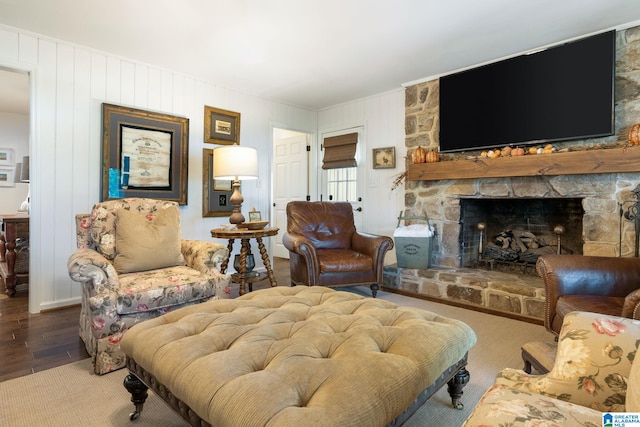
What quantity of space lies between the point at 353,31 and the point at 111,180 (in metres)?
2.66

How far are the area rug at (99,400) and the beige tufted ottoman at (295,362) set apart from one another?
10 cm

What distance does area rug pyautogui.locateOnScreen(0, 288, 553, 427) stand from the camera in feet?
4.80

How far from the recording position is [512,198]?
11.0ft

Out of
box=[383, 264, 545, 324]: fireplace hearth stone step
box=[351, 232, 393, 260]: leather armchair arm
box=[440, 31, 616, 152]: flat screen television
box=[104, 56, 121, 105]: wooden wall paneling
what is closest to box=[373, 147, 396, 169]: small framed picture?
box=[440, 31, 616, 152]: flat screen television

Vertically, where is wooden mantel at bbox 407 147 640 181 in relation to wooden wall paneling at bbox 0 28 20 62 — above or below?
below

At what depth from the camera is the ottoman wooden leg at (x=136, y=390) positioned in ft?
4.58

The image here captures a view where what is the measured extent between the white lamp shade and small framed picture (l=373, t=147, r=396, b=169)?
1900 millimetres

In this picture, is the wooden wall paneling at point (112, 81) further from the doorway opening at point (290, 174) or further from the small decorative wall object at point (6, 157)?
the small decorative wall object at point (6, 157)

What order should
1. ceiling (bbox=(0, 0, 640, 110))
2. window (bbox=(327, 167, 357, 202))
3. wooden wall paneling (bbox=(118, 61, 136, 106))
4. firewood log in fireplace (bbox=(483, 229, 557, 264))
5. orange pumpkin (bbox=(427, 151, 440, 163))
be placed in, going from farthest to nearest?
window (bbox=(327, 167, 357, 202)), orange pumpkin (bbox=(427, 151, 440, 163)), firewood log in fireplace (bbox=(483, 229, 557, 264)), wooden wall paneling (bbox=(118, 61, 136, 106)), ceiling (bbox=(0, 0, 640, 110))

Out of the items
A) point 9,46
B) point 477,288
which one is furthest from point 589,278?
point 9,46

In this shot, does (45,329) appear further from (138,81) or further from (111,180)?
(138,81)

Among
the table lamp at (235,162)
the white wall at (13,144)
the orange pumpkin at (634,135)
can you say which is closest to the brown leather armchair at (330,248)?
the table lamp at (235,162)

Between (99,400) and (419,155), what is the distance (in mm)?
3529

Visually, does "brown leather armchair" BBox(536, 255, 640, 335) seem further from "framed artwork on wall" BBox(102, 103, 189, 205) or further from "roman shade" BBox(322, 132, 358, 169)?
"framed artwork on wall" BBox(102, 103, 189, 205)
